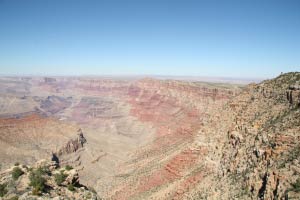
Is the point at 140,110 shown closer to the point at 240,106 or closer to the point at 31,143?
the point at 31,143

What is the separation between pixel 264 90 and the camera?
123ft

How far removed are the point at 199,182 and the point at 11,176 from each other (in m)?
19.4

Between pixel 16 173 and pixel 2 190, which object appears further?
pixel 16 173

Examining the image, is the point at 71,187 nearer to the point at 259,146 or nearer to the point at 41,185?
the point at 41,185

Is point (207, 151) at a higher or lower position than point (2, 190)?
lower

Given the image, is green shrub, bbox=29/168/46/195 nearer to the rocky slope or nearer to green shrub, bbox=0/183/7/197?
the rocky slope

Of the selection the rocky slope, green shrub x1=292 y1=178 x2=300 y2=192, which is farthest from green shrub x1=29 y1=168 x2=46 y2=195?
green shrub x1=292 y1=178 x2=300 y2=192

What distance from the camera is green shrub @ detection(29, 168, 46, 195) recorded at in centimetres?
1817

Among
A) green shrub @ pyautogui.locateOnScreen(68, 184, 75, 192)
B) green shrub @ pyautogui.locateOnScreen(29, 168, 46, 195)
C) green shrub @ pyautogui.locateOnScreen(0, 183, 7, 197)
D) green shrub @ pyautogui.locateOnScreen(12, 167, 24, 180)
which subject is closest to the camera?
green shrub @ pyautogui.locateOnScreen(29, 168, 46, 195)

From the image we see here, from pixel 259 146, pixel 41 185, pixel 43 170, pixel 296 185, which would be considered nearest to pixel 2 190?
pixel 41 185

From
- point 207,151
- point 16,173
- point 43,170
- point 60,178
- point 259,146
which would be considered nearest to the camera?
point 16,173

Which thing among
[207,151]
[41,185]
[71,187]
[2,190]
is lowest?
[207,151]

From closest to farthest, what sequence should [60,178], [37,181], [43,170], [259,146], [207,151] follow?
[37,181], [60,178], [43,170], [259,146], [207,151]

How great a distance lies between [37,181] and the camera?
19.2 m
